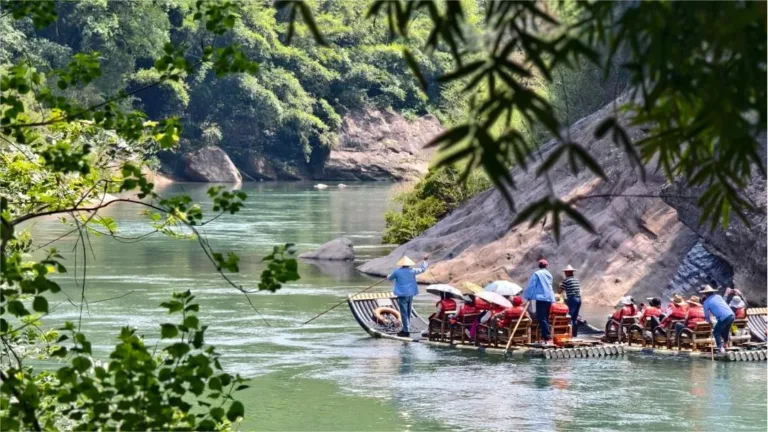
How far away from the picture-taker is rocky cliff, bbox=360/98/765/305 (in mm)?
27672

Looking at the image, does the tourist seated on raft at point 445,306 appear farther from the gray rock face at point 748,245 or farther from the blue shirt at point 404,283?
the gray rock face at point 748,245

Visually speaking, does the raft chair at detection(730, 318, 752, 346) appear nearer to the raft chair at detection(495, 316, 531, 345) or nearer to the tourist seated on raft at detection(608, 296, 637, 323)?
the tourist seated on raft at detection(608, 296, 637, 323)

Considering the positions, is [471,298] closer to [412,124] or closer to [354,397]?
[354,397]

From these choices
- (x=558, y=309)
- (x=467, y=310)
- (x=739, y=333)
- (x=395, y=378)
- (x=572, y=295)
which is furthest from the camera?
(x=572, y=295)

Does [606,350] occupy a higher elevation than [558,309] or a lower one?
lower

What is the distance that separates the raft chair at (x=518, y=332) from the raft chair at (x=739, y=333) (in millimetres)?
3038

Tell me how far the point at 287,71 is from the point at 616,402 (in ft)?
221

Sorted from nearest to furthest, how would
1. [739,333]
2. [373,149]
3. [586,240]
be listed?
[739,333] < [586,240] < [373,149]

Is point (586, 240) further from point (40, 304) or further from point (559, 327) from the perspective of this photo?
point (40, 304)

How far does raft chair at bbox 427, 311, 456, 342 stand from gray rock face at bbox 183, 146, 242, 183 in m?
56.4

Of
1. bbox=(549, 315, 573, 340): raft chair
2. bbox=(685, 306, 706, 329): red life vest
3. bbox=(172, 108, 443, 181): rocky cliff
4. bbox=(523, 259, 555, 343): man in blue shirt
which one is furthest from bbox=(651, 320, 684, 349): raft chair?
bbox=(172, 108, 443, 181): rocky cliff

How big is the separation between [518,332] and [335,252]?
1471cm

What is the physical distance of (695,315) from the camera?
20.4 meters

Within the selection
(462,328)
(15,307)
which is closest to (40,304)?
(15,307)
